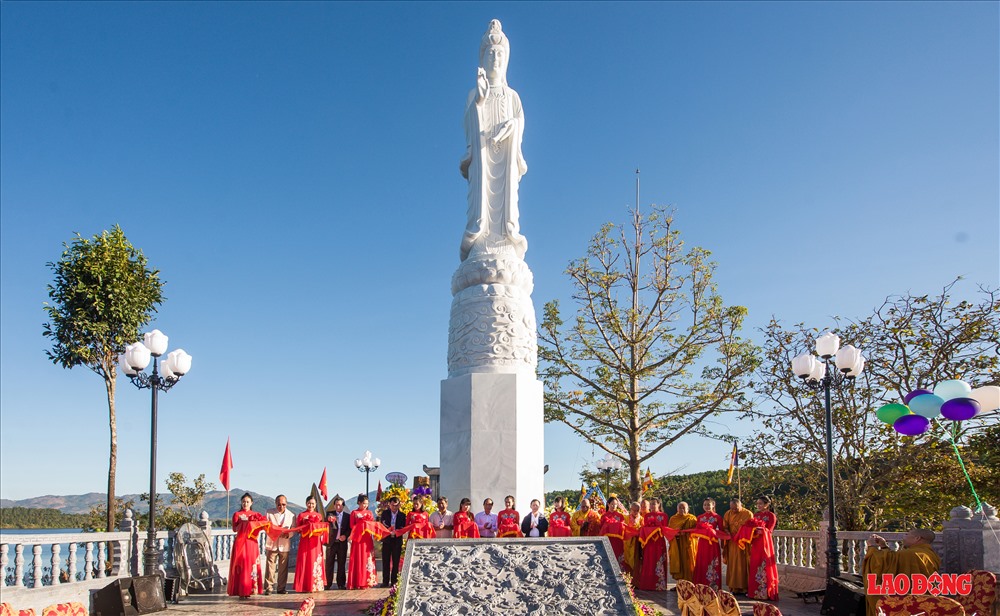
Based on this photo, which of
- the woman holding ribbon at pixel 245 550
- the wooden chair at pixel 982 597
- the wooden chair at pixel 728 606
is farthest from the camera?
the woman holding ribbon at pixel 245 550

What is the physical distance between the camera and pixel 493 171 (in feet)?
45.0

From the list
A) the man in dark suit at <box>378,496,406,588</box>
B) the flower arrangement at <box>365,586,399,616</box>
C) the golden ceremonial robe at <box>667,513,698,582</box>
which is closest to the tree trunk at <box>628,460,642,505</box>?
the golden ceremonial robe at <box>667,513,698,582</box>

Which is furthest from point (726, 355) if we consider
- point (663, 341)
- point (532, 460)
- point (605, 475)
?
point (532, 460)

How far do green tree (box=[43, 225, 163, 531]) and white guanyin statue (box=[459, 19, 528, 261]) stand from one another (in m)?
7.50

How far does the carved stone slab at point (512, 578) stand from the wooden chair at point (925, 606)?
2137 millimetres

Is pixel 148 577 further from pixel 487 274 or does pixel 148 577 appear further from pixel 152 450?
pixel 487 274

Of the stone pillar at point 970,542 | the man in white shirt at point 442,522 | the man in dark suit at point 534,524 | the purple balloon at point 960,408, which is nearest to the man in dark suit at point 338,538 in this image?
the man in white shirt at point 442,522

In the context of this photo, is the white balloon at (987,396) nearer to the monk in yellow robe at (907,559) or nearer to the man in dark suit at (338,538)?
the monk in yellow robe at (907,559)

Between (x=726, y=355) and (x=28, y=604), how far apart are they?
14.9 meters

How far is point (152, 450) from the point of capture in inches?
385

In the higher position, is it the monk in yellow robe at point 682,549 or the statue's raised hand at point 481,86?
the statue's raised hand at point 481,86

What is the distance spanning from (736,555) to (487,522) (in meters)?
3.29

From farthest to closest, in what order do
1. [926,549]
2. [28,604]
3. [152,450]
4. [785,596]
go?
[785,596], [152,450], [28,604], [926,549]

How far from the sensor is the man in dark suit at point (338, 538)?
1093cm
